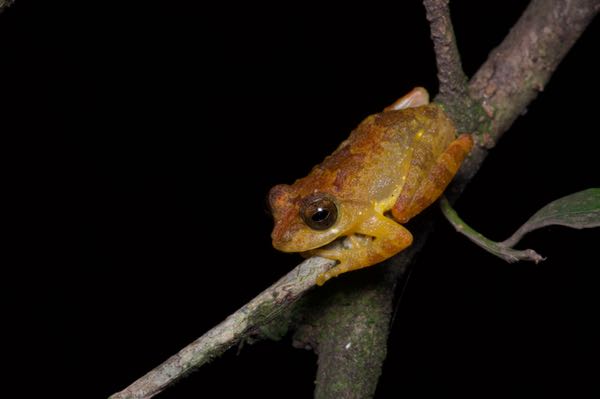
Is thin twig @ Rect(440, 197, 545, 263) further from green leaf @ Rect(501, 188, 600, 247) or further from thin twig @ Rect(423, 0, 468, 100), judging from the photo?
thin twig @ Rect(423, 0, 468, 100)

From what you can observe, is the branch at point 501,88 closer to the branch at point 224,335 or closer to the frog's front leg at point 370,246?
the frog's front leg at point 370,246

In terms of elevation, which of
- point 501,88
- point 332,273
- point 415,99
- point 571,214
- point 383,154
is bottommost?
point 571,214

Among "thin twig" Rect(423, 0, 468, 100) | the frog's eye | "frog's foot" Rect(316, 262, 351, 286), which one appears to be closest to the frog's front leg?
"frog's foot" Rect(316, 262, 351, 286)

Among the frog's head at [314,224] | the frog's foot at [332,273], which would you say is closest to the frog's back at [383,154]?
the frog's head at [314,224]

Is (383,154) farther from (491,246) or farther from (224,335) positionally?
(224,335)

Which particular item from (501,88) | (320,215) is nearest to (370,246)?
(320,215)

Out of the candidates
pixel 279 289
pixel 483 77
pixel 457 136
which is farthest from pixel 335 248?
pixel 483 77

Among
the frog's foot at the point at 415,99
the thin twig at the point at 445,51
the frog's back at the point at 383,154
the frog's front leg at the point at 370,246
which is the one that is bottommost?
the frog's front leg at the point at 370,246
